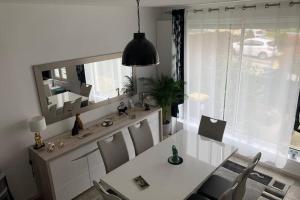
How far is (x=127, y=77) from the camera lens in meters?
4.25

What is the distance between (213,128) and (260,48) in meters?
1.37

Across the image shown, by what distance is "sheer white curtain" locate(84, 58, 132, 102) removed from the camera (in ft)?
12.0

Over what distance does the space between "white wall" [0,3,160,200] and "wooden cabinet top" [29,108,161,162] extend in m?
0.23

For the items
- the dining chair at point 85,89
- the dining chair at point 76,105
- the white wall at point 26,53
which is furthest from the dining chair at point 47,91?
the dining chair at point 85,89

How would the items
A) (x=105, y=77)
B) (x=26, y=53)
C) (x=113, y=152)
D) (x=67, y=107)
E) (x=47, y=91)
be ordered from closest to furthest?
1. (x=26, y=53)
2. (x=113, y=152)
3. (x=47, y=91)
4. (x=67, y=107)
5. (x=105, y=77)

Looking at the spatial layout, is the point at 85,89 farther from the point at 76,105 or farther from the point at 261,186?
the point at 261,186

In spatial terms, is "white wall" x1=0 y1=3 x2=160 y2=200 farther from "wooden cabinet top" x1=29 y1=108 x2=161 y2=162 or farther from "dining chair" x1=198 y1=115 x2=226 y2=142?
"dining chair" x1=198 y1=115 x2=226 y2=142

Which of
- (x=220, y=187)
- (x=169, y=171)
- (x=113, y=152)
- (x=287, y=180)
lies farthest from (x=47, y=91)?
(x=287, y=180)

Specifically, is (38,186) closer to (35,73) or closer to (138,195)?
(35,73)

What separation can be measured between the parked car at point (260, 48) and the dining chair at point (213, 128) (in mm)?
1144

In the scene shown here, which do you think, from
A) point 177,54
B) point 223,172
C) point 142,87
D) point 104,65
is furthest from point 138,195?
point 177,54

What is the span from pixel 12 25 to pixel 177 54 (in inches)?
109

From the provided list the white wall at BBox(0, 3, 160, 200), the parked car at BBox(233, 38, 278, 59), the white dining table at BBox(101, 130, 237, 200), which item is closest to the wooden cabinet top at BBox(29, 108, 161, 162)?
the white wall at BBox(0, 3, 160, 200)

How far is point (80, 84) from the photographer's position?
357 centimetres
